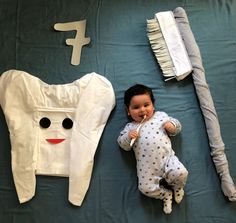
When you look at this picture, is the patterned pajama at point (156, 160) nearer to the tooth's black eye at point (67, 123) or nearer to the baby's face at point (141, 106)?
the baby's face at point (141, 106)

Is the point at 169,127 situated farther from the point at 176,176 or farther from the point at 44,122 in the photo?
the point at 44,122

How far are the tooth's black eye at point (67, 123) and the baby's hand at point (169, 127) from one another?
0.34 metres

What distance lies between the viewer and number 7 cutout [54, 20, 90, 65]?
150cm

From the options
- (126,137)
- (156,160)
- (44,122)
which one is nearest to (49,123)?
(44,122)

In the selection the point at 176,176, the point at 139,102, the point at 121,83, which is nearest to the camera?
the point at 176,176

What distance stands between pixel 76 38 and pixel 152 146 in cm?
58

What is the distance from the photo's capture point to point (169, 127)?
4.20 ft

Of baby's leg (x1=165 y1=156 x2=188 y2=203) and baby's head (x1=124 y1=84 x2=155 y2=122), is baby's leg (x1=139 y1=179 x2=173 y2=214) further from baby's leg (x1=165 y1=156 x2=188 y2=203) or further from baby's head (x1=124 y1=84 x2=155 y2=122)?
baby's head (x1=124 y1=84 x2=155 y2=122)

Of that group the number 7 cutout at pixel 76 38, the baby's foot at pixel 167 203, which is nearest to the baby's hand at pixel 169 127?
the baby's foot at pixel 167 203

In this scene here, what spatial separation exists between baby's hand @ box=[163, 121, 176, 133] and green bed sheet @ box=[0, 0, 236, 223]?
0.08m

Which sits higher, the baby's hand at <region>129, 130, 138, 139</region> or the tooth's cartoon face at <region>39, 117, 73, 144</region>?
the baby's hand at <region>129, 130, 138, 139</region>

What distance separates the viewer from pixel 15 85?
1.40 metres

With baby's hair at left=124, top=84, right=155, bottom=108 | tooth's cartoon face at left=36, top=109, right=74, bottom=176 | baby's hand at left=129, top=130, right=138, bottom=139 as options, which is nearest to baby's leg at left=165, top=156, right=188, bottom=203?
baby's hand at left=129, top=130, right=138, bottom=139

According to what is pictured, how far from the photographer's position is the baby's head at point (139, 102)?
4.30 ft
